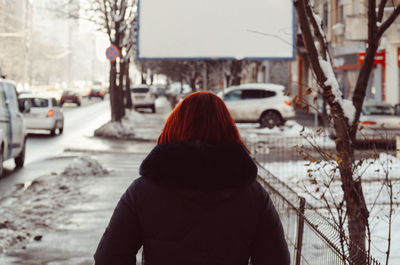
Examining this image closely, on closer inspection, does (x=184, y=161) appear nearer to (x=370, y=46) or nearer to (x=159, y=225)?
(x=159, y=225)

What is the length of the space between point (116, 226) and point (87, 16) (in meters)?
30.7

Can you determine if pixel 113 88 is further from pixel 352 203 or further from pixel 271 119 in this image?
pixel 352 203

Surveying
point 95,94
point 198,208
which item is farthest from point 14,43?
point 198,208

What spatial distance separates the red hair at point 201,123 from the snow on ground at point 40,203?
525 centimetres

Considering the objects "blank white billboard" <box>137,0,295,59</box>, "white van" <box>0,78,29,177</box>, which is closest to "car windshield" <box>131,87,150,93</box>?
"blank white billboard" <box>137,0,295,59</box>

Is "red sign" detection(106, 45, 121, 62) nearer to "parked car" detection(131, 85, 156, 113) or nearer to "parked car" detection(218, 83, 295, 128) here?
"parked car" detection(218, 83, 295, 128)

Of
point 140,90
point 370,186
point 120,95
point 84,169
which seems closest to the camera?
point 370,186

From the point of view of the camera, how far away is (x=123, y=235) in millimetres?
2506

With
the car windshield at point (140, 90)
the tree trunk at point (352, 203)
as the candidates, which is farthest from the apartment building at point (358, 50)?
the tree trunk at point (352, 203)

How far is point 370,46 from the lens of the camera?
661 cm

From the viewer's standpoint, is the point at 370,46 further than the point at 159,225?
Yes

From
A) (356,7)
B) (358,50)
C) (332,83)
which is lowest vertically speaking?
(332,83)

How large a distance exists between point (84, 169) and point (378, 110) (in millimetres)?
9368

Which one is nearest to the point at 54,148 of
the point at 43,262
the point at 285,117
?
the point at 285,117
